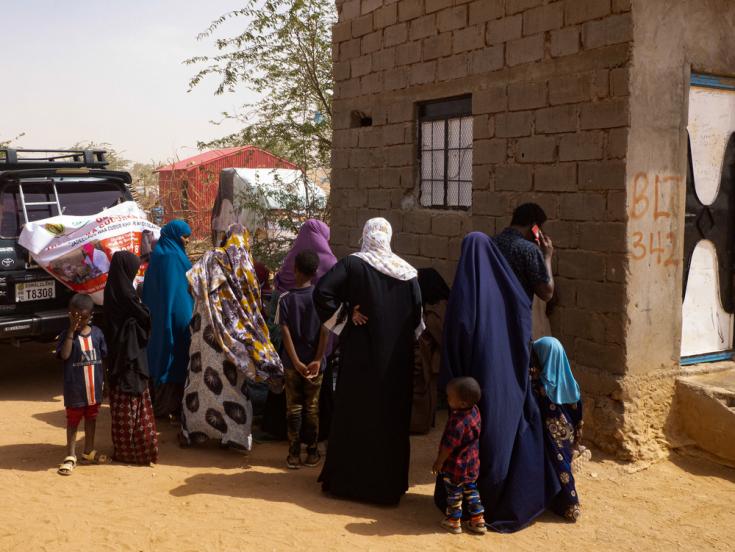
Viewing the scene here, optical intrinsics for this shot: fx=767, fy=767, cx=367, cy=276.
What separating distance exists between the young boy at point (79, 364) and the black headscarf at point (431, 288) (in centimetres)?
239

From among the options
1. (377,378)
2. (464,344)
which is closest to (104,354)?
(377,378)

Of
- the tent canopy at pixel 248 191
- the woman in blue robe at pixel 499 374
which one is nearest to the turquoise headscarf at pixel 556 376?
the woman in blue robe at pixel 499 374

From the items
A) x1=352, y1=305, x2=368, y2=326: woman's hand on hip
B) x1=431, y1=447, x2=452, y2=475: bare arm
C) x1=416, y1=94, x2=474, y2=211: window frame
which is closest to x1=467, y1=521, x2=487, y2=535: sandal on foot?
x1=431, y1=447, x2=452, y2=475: bare arm

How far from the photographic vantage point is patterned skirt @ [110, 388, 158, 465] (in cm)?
522

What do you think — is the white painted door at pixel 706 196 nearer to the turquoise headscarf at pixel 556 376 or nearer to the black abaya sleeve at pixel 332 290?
the turquoise headscarf at pixel 556 376

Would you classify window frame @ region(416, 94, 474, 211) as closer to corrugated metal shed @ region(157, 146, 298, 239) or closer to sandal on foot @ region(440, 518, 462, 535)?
sandal on foot @ region(440, 518, 462, 535)

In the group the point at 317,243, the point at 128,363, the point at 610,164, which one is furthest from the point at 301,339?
the point at 610,164

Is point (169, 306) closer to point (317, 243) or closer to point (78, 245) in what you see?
point (317, 243)

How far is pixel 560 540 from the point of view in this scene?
164 inches

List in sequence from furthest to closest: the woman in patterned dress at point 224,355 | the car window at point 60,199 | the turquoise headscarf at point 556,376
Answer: the car window at point 60,199
the woman in patterned dress at point 224,355
the turquoise headscarf at point 556,376

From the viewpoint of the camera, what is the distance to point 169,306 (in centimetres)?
598

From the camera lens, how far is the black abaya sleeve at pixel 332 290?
4.47 m

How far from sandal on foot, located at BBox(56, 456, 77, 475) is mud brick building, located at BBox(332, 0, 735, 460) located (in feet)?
11.4

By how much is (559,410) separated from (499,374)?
49cm
